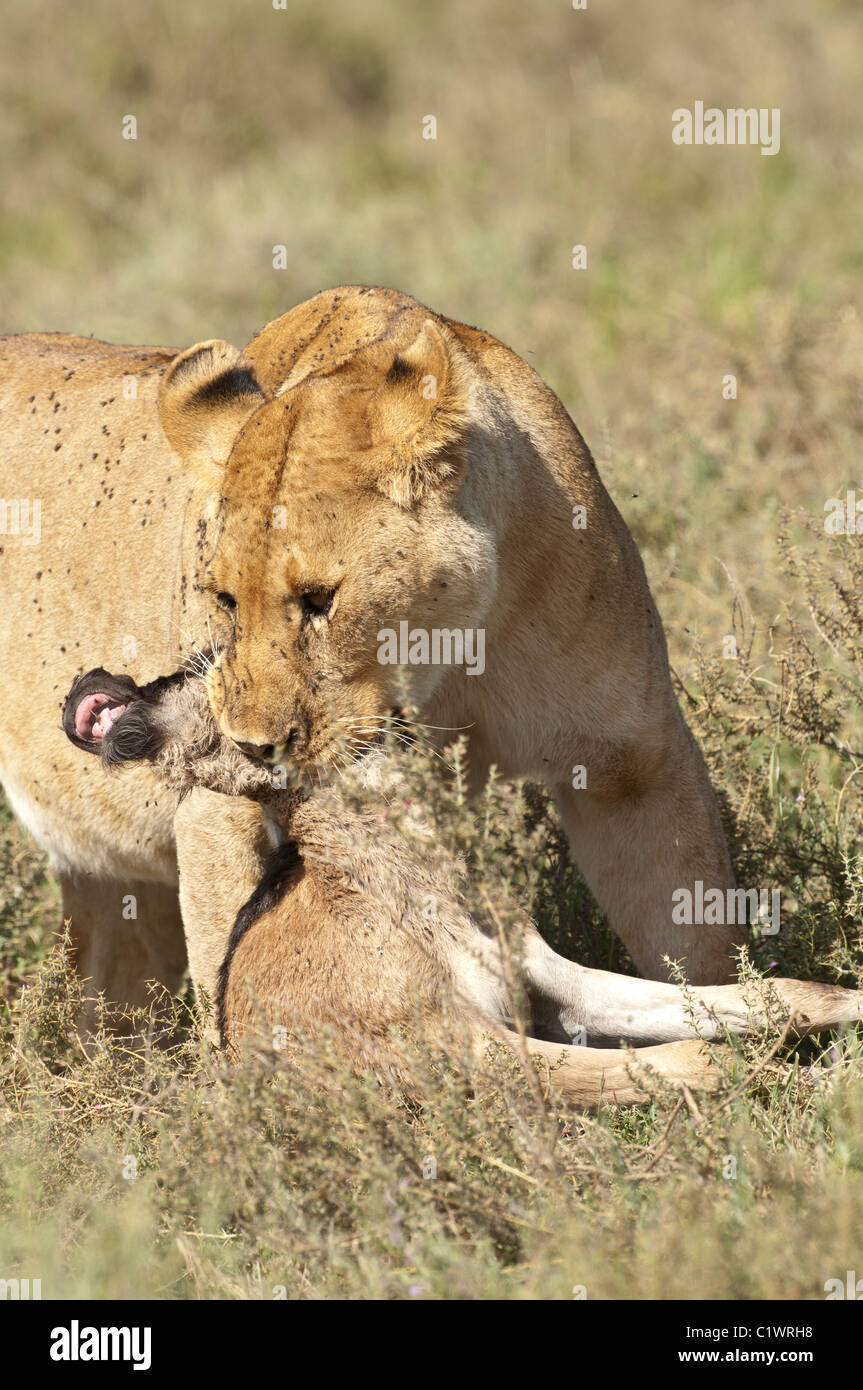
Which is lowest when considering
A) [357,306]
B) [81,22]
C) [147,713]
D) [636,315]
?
[147,713]

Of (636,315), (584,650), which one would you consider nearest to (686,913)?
(584,650)

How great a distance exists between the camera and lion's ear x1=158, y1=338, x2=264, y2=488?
373 centimetres

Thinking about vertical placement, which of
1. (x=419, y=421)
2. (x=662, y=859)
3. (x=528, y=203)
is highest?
(x=528, y=203)

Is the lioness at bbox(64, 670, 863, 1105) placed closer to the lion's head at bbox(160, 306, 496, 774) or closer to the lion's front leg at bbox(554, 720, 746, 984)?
the lion's head at bbox(160, 306, 496, 774)

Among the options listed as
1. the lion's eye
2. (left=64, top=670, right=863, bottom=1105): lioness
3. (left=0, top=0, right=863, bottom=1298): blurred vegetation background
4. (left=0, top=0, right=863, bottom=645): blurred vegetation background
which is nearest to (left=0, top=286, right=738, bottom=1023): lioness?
the lion's eye

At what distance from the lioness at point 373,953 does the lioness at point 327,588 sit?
0.17 meters

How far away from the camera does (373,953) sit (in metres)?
3.44

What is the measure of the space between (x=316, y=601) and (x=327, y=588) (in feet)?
0.14

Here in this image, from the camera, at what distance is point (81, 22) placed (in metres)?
14.8

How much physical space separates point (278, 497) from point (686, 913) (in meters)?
1.47

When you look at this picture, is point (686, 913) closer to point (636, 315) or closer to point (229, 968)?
point (229, 968)

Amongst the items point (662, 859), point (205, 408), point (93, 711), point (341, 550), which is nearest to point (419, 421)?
point (341, 550)

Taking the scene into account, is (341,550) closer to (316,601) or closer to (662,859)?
(316,601)

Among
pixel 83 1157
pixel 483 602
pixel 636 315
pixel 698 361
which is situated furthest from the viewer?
pixel 636 315
